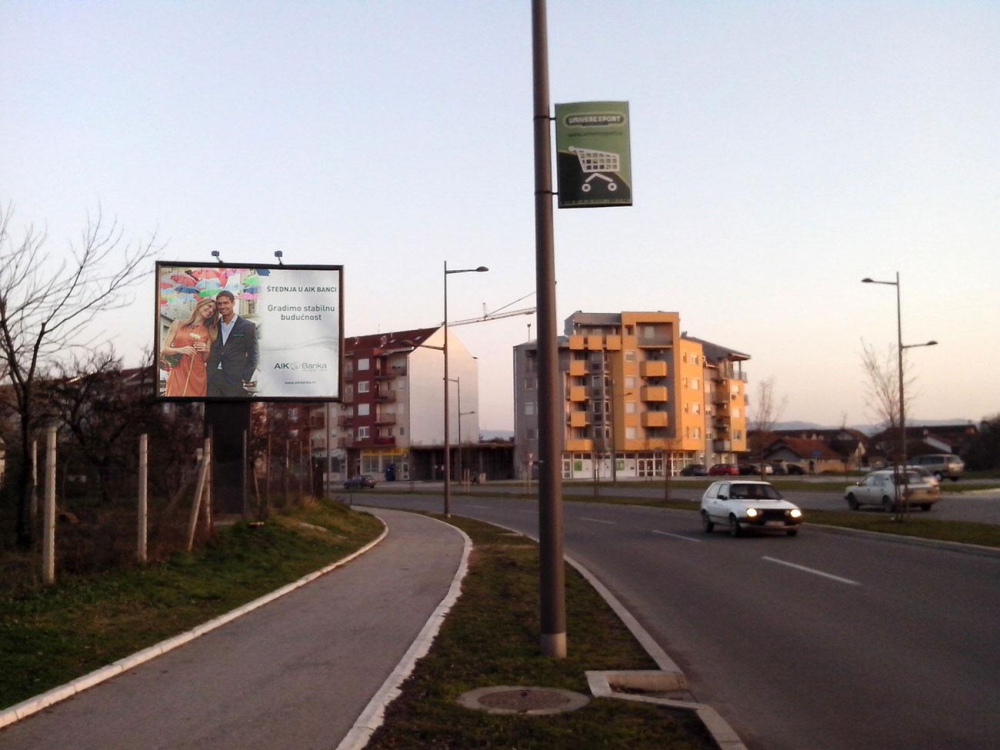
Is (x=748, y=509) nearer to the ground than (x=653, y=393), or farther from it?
nearer to the ground

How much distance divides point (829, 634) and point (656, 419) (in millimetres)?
86274

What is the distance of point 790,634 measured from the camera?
36.5 feet

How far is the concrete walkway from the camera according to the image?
22.1 ft

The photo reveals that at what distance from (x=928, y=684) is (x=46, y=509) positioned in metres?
10.4

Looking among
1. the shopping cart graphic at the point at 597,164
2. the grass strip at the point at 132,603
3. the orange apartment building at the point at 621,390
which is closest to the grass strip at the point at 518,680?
the grass strip at the point at 132,603

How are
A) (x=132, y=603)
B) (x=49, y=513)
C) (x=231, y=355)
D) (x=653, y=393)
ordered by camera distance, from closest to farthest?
(x=132, y=603), (x=49, y=513), (x=231, y=355), (x=653, y=393)

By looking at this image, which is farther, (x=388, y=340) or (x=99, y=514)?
(x=388, y=340)

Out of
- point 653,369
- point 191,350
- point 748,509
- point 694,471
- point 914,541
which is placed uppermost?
point 653,369

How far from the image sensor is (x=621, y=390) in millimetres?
95375

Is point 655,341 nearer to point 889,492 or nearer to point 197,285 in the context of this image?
point 889,492

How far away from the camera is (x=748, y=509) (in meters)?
25.0

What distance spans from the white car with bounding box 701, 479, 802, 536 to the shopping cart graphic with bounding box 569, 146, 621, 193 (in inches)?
675

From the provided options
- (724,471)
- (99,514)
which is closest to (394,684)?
(99,514)

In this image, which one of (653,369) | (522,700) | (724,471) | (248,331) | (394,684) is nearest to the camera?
(522,700)
